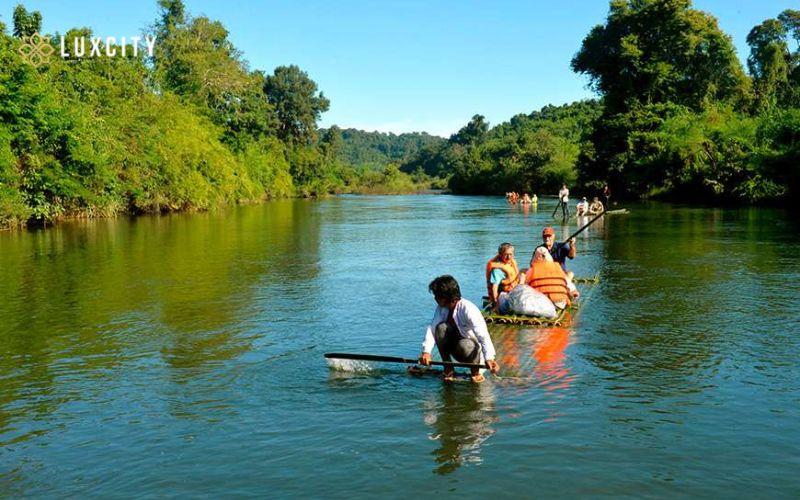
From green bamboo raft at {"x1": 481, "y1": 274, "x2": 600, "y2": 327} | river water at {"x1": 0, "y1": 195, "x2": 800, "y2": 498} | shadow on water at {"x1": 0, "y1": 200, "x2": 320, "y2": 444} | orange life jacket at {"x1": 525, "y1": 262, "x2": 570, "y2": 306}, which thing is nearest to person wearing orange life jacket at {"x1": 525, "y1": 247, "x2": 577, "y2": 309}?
orange life jacket at {"x1": 525, "y1": 262, "x2": 570, "y2": 306}

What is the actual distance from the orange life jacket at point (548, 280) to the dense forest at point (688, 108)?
4089 centimetres

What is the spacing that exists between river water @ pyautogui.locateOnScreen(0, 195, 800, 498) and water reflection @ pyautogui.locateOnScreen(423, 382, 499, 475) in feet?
0.09

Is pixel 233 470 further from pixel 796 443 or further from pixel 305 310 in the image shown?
pixel 305 310

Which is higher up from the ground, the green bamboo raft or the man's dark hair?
the man's dark hair

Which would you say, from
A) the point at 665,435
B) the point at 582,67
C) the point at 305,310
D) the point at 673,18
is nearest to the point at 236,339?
the point at 305,310

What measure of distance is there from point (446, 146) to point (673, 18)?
409 ft

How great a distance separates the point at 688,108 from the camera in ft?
219

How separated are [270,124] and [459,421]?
340ft

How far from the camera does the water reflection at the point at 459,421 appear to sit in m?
6.69

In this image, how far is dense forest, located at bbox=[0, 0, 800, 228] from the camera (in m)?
35.7

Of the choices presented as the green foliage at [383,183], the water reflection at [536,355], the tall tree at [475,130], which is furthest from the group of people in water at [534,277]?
the tall tree at [475,130]

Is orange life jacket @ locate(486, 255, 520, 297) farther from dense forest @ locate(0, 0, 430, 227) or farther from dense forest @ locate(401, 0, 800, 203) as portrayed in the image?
dense forest @ locate(401, 0, 800, 203)

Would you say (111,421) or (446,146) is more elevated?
(446,146)

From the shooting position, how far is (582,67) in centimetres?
7450
